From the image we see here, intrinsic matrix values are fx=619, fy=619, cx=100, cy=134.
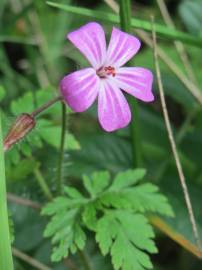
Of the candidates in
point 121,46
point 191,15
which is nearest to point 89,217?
point 121,46

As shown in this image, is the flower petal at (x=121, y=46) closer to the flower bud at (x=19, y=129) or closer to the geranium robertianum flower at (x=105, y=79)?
the geranium robertianum flower at (x=105, y=79)

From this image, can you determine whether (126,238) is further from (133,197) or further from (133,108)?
(133,108)

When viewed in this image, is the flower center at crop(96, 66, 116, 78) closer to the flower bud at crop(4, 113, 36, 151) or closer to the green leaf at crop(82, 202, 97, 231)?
the flower bud at crop(4, 113, 36, 151)

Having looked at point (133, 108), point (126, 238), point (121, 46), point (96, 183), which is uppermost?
point (121, 46)

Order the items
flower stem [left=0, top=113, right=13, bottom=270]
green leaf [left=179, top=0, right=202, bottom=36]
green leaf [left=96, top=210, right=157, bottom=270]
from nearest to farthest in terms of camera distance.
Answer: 1. flower stem [left=0, top=113, right=13, bottom=270]
2. green leaf [left=96, top=210, right=157, bottom=270]
3. green leaf [left=179, top=0, right=202, bottom=36]

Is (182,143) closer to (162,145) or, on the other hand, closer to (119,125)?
(162,145)

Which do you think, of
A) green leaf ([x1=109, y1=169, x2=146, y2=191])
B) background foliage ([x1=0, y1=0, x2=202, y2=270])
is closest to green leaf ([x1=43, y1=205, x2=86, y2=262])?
background foliage ([x1=0, y1=0, x2=202, y2=270])

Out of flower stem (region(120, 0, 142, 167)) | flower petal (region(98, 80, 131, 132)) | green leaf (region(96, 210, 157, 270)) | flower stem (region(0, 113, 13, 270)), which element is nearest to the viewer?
flower stem (region(0, 113, 13, 270))

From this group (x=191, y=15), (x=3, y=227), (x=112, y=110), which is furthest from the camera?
(x=191, y=15)

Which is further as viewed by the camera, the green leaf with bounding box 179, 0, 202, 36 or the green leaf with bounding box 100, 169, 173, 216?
the green leaf with bounding box 179, 0, 202, 36
